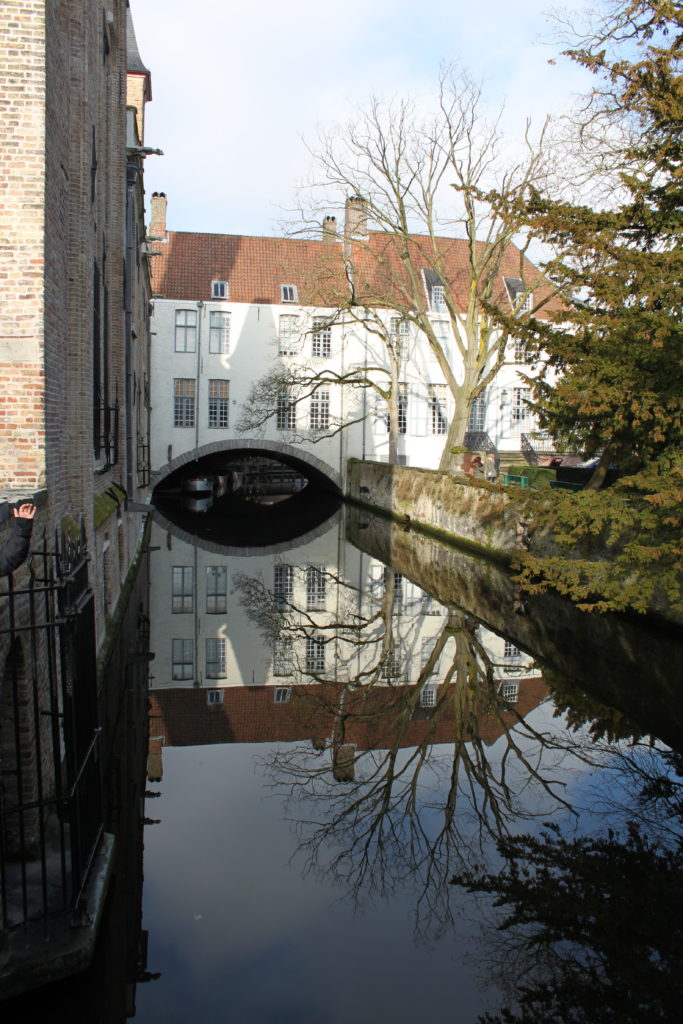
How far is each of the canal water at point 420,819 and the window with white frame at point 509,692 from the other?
35 mm

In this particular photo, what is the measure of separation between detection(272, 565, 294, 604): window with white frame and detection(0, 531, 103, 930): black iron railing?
8490 millimetres

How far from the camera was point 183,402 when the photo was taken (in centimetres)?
3066

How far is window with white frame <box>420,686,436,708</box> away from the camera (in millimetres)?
8194

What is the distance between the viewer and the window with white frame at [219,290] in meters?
31.3

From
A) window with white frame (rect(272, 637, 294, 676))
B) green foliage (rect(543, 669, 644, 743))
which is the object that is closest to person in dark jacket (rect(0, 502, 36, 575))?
green foliage (rect(543, 669, 644, 743))

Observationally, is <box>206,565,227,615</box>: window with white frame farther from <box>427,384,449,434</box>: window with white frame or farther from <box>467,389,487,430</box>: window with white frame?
<box>467,389,487,430</box>: window with white frame

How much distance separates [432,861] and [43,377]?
4.26 m

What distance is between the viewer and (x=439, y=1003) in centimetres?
398

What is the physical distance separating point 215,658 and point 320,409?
2339 centimetres

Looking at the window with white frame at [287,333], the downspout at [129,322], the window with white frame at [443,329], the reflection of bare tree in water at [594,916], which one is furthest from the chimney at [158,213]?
the reflection of bare tree in water at [594,916]

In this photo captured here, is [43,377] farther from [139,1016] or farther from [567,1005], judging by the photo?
[567,1005]

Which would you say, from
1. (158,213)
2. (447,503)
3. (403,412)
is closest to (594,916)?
(447,503)

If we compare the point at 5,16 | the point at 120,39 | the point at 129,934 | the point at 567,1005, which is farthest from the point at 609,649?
the point at 120,39

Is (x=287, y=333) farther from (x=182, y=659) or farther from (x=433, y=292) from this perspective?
(x=182, y=659)
